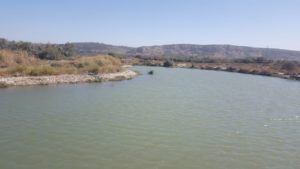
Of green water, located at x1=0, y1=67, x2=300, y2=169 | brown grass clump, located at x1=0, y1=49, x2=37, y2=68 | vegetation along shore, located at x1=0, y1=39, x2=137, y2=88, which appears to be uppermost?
brown grass clump, located at x1=0, y1=49, x2=37, y2=68

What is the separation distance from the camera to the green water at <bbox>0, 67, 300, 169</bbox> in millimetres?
13117

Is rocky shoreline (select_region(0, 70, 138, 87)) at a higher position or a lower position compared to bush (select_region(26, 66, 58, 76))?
lower

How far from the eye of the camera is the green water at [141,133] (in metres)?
13.1

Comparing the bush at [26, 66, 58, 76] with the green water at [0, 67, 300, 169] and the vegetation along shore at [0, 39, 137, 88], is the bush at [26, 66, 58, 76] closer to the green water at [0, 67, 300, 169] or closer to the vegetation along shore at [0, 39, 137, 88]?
the vegetation along shore at [0, 39, 137, 88]

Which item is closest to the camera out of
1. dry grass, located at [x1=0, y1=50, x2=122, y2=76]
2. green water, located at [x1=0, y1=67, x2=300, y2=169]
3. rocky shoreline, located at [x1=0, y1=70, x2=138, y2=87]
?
green water, located at [x1=0, y1=67, x2=300, y2=169]

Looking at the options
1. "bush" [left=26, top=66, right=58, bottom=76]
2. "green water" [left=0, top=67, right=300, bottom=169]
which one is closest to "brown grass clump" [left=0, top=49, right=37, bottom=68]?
"bush" [left=26, top=66, right=58, bottom=76]

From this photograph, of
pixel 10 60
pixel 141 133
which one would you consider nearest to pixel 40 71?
pixel 10 60

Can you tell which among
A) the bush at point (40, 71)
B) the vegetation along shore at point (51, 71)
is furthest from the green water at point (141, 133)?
the bush at point (40, 71)

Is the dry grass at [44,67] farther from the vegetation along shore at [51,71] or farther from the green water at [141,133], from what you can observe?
the green water at [141,133]

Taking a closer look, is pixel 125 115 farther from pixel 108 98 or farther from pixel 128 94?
pixel 128 94

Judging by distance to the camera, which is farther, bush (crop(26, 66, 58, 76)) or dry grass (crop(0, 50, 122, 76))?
bush (crop(26, 66, 58, 76))

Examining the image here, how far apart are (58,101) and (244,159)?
14.5m

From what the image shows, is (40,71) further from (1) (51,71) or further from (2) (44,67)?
(1) (51,71)

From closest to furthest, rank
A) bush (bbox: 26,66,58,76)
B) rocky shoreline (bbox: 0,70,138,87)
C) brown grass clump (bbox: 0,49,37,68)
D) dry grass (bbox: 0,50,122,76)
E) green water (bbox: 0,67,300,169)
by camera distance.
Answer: green water (bbox: 0,67,300,169), rocky shoreline (bbox: 0,70,138,87), dry grass (bbox: 0,50,122,76), bush (bbox: 26,66,58,76), brown grass clump (bbox: 0,49,37,68)
